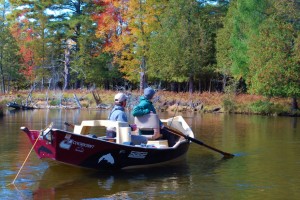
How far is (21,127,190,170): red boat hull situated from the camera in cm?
1045

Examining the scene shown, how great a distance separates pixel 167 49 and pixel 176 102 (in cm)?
522

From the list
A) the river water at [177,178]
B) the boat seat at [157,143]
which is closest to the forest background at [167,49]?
the river water at [177,178]

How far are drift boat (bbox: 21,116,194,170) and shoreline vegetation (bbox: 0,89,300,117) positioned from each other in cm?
2081

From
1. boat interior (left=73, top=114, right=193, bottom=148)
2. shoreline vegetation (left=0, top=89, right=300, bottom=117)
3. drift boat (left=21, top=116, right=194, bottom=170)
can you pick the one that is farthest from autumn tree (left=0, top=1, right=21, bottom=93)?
drift boat (left=21, top=116, right=194, bottom=170)

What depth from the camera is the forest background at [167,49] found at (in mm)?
31844

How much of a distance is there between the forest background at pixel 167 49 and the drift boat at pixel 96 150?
20334mm

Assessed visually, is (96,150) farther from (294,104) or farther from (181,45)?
(181,45)

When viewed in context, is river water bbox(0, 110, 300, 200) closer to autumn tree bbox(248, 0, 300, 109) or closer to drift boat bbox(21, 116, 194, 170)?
drift boat bbox(21, 116, 194, 170)

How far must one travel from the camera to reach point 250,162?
13375 millimetres

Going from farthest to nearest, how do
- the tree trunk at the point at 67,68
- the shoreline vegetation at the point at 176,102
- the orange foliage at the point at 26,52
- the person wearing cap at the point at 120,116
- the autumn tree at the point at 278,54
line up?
the orange foliage at the point at 26,52
the tree trunk at the point at 67,68
the shoreline vegetation at the point at 176,102
the autumn tree at the point at 278,54
the person wearing cap at the point at 120,116

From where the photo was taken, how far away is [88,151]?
1077cm

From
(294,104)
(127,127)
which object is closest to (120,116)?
(127,127)

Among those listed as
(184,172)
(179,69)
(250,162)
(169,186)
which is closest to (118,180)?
(169,186)

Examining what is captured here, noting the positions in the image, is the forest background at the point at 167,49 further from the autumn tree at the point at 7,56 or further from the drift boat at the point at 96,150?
the drift boat at the point at 96,150
